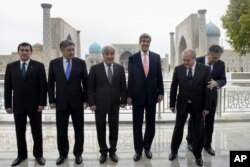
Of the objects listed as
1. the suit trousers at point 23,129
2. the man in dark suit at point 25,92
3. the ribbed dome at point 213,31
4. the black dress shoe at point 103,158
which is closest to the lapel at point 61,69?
the man in dark suit at point 25,92

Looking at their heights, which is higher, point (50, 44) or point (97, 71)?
point (50, 44)

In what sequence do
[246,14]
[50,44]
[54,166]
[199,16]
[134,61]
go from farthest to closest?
[199,16], [50,44], [246,14], [134,61], [54,166]

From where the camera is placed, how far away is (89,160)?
417 centimetres

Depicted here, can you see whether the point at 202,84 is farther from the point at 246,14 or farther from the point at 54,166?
the point at 246,14

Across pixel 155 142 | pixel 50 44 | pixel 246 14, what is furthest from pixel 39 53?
pixel 155 142

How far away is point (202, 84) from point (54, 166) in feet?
7.31

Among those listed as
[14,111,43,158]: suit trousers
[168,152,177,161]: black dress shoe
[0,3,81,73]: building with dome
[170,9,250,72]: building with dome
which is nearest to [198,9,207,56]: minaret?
A: [170,9,250,72]: building with dome

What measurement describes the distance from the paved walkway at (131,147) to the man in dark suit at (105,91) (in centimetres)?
39

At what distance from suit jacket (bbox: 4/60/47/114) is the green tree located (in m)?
16.5

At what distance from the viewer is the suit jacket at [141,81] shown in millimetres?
4156

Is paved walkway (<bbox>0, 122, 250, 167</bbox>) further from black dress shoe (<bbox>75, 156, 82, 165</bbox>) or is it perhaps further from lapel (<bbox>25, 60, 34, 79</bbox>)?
lapel (<bbox>25, 60, 34, 79</bbox>)

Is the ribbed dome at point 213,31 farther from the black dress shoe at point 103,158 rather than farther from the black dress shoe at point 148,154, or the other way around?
the black dress shoe at point 103,158

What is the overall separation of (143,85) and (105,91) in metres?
0.54

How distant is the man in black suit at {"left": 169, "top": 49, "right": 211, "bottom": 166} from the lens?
3.92 m
